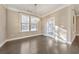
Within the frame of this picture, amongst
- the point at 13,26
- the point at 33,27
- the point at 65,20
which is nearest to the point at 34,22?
the point at 33,27

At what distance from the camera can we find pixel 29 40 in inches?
103

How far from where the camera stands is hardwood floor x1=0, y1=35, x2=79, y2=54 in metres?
2.30

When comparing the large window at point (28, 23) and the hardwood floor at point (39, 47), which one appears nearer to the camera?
the hardwood floor at point (39, 47)

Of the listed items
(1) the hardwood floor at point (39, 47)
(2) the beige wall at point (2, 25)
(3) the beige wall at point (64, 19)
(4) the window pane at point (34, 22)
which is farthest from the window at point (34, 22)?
(2) the beige wall at point (2, 25)

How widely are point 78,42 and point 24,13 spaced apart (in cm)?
156

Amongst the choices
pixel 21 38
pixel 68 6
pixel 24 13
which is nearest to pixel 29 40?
pixel 21 38

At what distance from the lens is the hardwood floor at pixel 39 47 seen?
2.30m

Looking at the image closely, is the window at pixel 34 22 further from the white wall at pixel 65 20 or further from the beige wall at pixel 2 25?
the beige wall at pixel 2 25

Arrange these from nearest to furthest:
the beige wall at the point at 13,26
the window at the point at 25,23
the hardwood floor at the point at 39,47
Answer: the hardwood floor at the point at 39,47 → the beige wall at the point at 13,26 → the window at the point at 25,23

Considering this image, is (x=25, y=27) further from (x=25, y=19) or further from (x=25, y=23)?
(x=25, y=19)

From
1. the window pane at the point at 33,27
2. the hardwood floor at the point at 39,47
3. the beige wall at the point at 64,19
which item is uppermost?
the beige wall at the point at 64,19

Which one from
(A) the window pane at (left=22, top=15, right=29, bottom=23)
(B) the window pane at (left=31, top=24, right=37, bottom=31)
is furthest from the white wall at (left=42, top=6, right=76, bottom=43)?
(A) the window pane at (left=22, top=15, right=29, bottom=23)

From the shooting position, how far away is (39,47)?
249 cm

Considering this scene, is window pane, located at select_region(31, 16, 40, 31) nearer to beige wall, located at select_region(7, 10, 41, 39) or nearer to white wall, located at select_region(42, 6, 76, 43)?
beige wall, located at select_region(7, 10, 41, 39)
